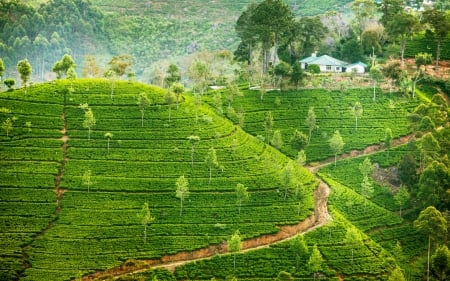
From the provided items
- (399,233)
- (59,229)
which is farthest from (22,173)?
(399,233)

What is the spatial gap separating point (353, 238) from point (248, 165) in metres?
16.7

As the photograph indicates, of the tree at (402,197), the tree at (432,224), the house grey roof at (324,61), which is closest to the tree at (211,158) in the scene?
the tree at (402,197)

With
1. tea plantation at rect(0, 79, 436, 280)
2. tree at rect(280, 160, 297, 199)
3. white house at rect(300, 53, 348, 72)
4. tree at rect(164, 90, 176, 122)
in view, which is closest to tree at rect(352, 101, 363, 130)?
tea plantation at rect(0, 79, 436, 280)

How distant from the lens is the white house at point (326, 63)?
108 metres

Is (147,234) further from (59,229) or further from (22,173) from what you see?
(22,173)

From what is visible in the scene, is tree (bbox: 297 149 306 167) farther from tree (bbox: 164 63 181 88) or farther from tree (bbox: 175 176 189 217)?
tree (bbox: 164 63 181 88)

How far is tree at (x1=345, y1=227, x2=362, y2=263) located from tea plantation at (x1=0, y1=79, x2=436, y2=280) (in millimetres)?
344

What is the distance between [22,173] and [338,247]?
36.4 m

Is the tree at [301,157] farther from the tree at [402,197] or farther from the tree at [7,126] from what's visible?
the tree at [7,126]

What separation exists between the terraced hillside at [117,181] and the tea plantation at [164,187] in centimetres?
14

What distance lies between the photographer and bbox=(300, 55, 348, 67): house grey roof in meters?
108

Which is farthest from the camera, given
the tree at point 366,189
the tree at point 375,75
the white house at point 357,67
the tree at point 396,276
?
the white house at point 357,67

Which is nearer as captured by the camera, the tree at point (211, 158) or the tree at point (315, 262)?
the tree at point (315, 262)

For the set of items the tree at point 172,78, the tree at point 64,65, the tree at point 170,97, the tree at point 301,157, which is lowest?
the tree at point 301,157
